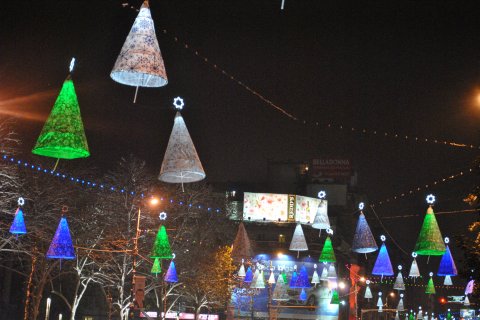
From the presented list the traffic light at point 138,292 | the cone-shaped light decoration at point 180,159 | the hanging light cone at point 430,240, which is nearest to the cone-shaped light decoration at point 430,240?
the hanging light cone at point 430,240

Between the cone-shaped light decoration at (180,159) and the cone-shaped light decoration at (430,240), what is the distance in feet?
32.7

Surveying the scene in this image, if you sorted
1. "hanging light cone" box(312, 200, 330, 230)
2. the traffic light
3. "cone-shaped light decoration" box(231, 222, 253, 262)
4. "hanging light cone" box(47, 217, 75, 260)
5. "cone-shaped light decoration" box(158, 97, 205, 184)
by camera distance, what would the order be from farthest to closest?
"cone-shaped light decoration" box(231, 222, 253, 262) < "hanging light cone" box(312, 200, 330, 230) < "hanging light cone" box(47, 217, 75, 260) < the traffic light < "cone-shaped light decoration" box(158, 97, 205, 184)

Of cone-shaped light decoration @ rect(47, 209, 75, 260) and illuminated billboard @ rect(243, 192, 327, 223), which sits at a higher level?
illuminated billboard @ rect(243, 192, 327, 223)

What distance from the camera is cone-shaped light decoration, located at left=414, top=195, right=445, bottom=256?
63.6 feet

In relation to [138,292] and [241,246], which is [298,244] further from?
[138,292]

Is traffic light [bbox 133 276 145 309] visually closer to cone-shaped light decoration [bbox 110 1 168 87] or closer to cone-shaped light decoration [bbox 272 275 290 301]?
cone-shaped light decoration [bbox 110 1 168 87]

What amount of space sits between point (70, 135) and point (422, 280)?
431ft

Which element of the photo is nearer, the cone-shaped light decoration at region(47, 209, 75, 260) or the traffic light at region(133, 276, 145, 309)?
the traffic light at region(133, 276, 145, 309)

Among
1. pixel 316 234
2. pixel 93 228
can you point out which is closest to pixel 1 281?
pixel 93 228

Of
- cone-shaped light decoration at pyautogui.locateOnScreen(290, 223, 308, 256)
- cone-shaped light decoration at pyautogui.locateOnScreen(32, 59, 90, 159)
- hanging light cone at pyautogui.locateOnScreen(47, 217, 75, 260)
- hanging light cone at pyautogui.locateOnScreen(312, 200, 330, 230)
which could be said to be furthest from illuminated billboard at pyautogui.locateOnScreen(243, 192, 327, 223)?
cone-shaped light decoration at pyautogui.locateOnScreen(32, 59, 90, 159)

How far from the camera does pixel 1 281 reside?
143 feet

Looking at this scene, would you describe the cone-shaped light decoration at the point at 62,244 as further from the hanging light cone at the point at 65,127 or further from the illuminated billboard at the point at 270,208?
the illuminated billboard at the point at 270,208

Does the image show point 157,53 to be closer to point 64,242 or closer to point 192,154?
point 192,154

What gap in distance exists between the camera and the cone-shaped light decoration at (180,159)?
462 inches
